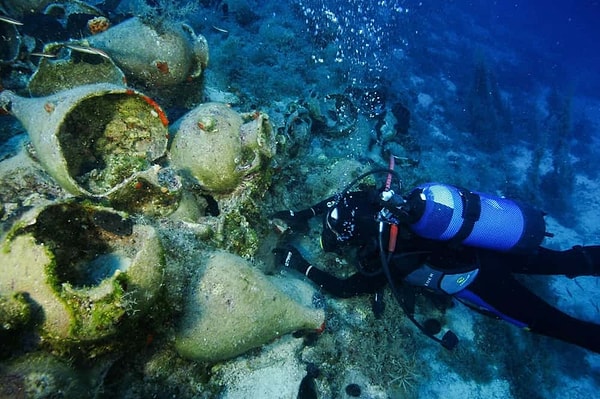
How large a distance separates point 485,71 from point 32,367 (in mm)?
15827

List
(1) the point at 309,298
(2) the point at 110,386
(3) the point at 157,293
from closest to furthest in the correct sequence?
(3) the point at 157,293
(2) the point at 110,386
(1) the point at 309,298

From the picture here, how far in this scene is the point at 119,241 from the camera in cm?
222

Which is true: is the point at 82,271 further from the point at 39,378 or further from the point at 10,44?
the point at 10,44

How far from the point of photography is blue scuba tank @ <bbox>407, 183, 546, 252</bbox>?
12.1ft

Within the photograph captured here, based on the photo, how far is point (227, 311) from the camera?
252cm

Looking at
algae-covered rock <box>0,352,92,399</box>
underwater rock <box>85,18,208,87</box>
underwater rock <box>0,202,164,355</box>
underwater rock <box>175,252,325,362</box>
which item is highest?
underwater rock <box>85,18,208,87</box>

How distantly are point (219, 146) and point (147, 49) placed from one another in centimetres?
158

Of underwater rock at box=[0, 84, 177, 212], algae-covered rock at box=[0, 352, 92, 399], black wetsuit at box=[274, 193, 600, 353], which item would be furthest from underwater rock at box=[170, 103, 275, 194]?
algae-covered rock at box=[0, 352, 92, 399]

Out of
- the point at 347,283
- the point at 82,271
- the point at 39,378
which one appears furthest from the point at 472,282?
the point at 39,378

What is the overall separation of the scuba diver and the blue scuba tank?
0.01m

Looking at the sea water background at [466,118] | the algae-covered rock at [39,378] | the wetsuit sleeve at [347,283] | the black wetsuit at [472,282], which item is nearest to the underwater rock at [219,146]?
the black wetsuit at [472,282]

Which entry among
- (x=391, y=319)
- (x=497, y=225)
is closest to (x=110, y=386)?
(x=391, y=319)

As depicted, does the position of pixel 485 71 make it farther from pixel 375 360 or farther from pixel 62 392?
pixel 62 392

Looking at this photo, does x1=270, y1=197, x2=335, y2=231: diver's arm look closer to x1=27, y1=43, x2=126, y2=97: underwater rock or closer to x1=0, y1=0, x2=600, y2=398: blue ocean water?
x1=0, y1=0, x2=600, y2=398: blue ocean water
